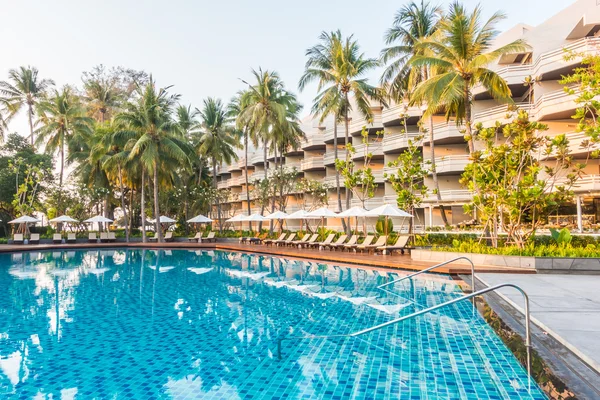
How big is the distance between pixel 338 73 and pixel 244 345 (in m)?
22.2

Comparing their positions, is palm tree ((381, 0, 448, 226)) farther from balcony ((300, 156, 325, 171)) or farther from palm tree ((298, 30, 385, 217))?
balcony ((300, 156, 325, 171))

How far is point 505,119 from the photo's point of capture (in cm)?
2469

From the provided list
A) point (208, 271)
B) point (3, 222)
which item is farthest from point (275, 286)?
point (3, 222)

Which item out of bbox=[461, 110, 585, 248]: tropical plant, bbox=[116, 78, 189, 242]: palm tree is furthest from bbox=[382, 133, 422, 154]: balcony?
bbox=[461, 110, 585, 248]: tropical plant

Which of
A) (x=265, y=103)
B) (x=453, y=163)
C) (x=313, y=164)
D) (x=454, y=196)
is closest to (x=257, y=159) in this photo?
(x=313, y=164)

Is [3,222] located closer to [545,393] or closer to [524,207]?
[524,207]

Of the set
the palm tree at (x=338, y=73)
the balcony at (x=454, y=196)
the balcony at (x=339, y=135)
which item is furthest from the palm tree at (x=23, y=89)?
the balcony at (x=454, y=196)

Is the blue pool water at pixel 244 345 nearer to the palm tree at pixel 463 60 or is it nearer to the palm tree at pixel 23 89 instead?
the palm tree at pixel 463 60

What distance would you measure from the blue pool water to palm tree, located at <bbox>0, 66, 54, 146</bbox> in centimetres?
→ 3316

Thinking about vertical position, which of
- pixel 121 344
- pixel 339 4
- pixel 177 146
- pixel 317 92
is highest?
pixel 339 4

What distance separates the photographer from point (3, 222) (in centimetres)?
3525

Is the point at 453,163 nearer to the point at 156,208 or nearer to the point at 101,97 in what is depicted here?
the point at 156,208

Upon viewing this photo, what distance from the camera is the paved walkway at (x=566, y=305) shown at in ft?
15.9

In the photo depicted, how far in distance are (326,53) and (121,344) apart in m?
24.0
